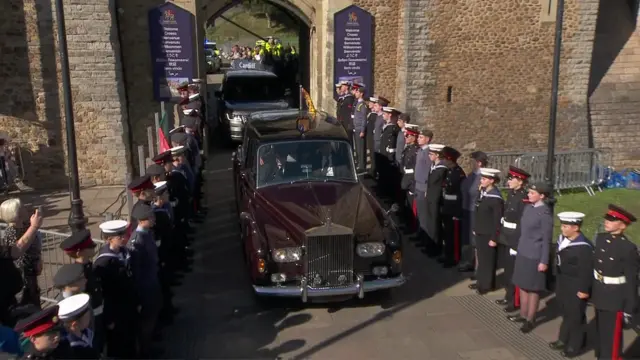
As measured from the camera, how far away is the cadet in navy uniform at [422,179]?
32.8ft

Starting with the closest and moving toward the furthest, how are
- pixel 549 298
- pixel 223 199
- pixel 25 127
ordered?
pixel 549 298, pixel 223 199, pixel 25 127

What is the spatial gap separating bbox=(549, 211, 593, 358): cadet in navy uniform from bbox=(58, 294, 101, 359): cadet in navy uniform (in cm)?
463

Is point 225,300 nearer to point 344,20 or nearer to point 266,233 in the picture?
point 266,233

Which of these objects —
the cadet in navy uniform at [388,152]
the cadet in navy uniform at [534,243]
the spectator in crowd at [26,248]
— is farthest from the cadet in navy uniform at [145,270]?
the cadet in navy uniform at [388,152]

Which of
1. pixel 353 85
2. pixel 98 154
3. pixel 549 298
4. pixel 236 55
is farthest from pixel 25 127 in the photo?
pixel 236 55

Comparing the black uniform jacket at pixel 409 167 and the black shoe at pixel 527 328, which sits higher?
the black uniform jacket at pixel 409 167

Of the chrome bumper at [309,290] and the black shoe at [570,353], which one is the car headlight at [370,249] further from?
the black shoe at [570,353]

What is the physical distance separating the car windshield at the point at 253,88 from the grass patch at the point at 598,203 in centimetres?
846

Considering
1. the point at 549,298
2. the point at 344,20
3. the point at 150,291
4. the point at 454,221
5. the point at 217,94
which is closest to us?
the point at 150,291

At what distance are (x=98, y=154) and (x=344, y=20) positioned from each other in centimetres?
714

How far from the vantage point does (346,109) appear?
48.5ft

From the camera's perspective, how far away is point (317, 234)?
7422 millimetres

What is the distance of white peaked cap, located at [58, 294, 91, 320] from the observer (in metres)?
4.54

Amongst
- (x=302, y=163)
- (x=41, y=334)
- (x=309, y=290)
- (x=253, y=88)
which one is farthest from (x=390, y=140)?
(x=41, y=334)
